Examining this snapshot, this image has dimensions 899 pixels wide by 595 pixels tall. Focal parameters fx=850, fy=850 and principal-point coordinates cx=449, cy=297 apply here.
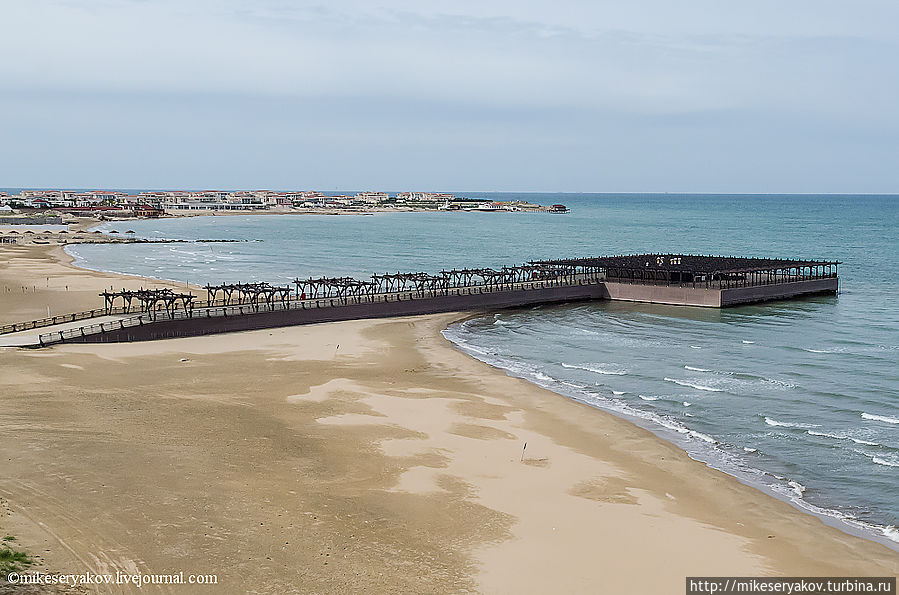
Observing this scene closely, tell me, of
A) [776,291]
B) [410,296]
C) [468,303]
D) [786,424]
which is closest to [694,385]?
[786,424]

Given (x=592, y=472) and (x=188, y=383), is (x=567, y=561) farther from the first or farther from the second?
(x=188, y=383)

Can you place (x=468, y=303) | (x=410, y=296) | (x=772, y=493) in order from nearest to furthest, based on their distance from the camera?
(x=772, y=493) → (x=410, y=296) → (x=468, y=303)

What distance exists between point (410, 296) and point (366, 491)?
4820 centimetres

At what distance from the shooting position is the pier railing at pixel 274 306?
5491 cm

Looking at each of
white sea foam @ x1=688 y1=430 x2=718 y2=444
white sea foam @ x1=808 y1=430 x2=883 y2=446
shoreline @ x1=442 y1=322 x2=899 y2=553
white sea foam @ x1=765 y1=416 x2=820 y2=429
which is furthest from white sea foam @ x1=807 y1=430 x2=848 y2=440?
shoreline @ x1=442 y1=322 x2=899 y2=553

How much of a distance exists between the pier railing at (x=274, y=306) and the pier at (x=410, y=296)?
9 cm

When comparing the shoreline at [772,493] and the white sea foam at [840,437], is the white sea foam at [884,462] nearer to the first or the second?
the white sea foam at [840,437]

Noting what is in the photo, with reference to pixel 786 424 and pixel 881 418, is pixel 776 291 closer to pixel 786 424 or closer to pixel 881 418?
pixel 881 418

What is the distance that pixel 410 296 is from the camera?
7631 cm

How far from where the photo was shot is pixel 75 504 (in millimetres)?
25438

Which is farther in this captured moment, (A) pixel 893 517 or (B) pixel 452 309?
(B) pixel 452 309

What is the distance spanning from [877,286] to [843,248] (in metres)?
67.8

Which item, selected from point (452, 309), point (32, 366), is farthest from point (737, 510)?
point (452, 309)

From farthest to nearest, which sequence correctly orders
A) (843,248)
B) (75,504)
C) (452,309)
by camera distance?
(843,248)
(452,309)
(75,504)
